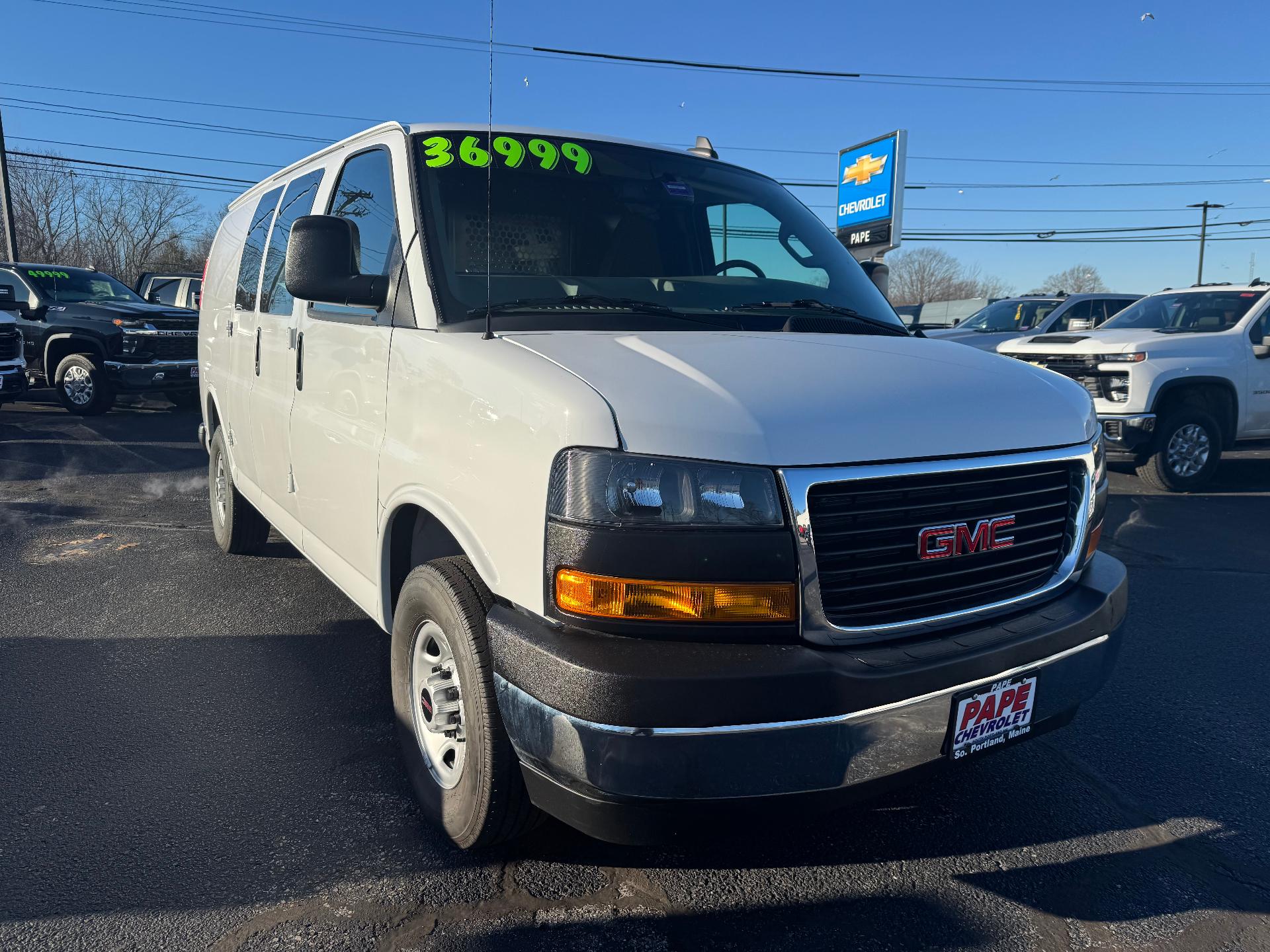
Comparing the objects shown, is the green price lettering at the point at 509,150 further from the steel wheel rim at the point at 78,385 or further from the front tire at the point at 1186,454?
the steel wheel rim at the point at 78,385

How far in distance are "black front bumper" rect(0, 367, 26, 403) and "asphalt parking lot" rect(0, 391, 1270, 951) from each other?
27.9 feet

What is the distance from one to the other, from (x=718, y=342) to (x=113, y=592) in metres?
3.95

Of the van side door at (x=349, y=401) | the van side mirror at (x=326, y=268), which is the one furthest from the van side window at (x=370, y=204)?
the van side mirror at (x=326, y=268)

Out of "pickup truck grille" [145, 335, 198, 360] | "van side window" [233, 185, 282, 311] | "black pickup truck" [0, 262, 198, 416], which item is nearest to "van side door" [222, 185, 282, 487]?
"van side window" [233, 185, 282, 311]

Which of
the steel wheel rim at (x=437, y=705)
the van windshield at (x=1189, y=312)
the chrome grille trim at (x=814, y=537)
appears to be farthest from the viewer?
the van windshield at (x=1189, y=312)

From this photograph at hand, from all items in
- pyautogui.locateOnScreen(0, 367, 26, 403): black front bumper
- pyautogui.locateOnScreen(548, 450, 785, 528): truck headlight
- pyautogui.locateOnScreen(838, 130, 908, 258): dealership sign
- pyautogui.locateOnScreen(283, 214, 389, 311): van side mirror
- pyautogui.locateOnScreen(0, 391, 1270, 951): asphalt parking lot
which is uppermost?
pyautogui.locateOnScreen(838, 130, 908, 258): dealership sign

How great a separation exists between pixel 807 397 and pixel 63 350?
42.9 ft

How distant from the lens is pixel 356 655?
13.4 ft

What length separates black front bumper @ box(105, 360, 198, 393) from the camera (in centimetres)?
1202

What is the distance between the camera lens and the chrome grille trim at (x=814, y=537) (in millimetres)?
2031

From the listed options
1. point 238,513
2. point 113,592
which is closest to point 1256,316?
point 238,513

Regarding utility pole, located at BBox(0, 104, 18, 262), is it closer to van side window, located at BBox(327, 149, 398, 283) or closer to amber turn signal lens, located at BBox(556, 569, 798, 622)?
van side window, located at BBox(327, 149, 398, 283)

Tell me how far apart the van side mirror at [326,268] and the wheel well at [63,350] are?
11.1 m

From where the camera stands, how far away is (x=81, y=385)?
40.1ft
